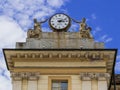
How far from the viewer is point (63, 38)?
144 feet

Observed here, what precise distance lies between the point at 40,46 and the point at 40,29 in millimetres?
1611

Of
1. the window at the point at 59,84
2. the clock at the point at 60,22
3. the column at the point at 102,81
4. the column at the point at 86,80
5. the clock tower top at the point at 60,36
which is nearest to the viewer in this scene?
the column at the point at 102,81

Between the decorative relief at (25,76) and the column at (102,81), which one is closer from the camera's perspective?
the column at (102,81)

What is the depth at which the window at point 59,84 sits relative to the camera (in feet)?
138

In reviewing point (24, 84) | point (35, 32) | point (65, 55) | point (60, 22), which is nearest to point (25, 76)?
point (24, 84)

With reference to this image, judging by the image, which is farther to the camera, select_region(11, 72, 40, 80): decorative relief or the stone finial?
the stone finial

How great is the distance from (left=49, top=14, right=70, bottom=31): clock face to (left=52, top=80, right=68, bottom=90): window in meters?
4.45

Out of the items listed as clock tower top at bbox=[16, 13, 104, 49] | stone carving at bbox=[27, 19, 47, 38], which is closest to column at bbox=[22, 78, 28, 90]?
clock tower top at bbox=[16, 13, 104, 49]

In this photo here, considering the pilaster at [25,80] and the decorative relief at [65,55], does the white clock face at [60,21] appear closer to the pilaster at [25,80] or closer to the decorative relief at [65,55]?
the decorative relief at [65,55]

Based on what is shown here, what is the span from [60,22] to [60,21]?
0.27ft

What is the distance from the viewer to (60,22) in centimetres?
4416

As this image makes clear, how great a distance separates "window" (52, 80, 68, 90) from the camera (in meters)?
41.9

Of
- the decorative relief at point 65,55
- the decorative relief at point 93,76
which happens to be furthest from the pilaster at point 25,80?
the decorative relief at point 93,76

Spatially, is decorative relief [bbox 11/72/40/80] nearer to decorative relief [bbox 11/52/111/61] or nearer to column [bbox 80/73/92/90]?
decorative relief [bbox 11/52/111/61]
